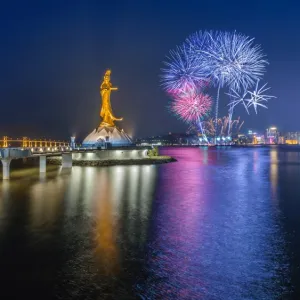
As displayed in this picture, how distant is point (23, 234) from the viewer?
37.7 ft

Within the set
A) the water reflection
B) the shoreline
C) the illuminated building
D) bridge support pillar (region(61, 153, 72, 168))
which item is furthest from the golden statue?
the water reflection

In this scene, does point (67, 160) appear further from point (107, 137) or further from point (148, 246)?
point (148, 246)

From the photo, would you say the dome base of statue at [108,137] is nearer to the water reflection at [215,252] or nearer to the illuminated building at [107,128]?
the illuminated building at [107,128]

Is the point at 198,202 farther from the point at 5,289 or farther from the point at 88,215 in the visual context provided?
the point at 5,289

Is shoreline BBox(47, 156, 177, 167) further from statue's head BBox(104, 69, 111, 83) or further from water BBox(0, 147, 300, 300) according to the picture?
water BBox(0, 147, 300, 300)

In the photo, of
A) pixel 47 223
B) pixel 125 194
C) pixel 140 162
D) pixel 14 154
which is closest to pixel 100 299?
pixel 47 223

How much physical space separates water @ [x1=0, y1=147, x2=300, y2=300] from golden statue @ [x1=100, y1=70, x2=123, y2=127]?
1530 inches

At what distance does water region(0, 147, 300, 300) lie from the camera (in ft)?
23.5

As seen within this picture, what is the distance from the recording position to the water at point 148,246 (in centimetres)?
717

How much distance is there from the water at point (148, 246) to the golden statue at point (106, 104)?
3887cm

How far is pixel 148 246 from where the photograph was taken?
397 inches

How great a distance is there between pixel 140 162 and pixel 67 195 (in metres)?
25.9

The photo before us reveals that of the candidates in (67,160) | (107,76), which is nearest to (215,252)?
(67,160)

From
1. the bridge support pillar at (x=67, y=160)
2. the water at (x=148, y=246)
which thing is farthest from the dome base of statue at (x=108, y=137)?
the water at (x=148, y=246)
